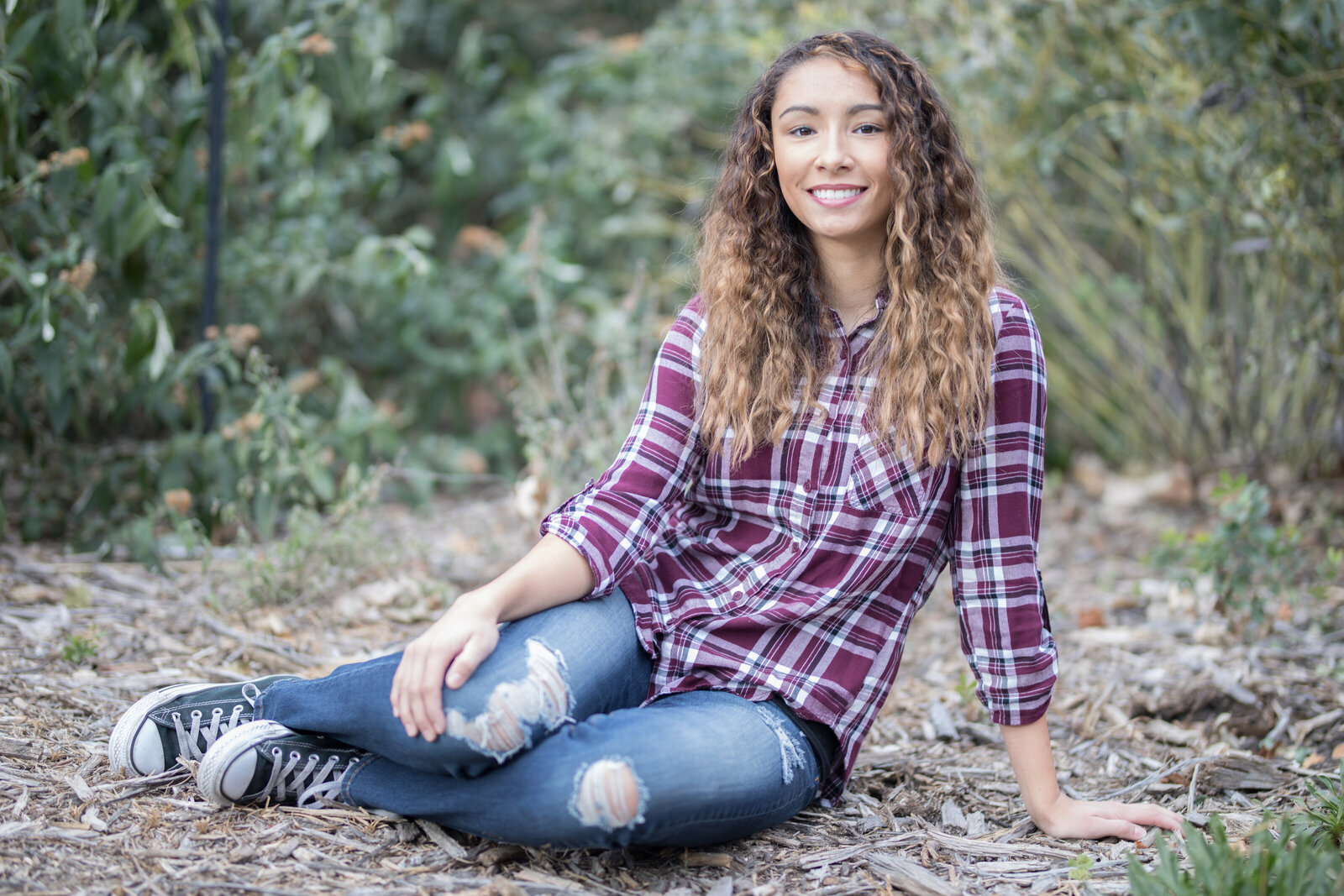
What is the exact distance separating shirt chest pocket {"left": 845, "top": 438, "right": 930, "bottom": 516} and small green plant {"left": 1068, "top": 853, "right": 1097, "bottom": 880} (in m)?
0.50

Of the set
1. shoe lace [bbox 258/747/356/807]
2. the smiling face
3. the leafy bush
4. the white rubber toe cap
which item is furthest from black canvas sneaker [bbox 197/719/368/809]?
the leafy bush

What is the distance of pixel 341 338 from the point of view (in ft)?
12.3

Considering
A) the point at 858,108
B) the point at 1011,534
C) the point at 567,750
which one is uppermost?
the point at 858,108

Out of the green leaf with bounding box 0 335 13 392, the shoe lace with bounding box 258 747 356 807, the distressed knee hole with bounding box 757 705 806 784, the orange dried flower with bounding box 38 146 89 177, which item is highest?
the orange dried flower with bounding box 38 146 89 177

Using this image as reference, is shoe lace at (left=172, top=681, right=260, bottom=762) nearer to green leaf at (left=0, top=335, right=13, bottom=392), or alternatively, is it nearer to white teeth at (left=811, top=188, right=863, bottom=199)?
green leaf at (left=0, top=335, right=13, bottom=392)

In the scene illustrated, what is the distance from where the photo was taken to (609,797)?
50.5 inches

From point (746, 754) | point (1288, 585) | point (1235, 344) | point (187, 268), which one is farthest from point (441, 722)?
point (1235, 344)

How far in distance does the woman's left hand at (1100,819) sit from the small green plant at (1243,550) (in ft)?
3.11

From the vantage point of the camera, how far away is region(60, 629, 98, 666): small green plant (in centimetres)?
197

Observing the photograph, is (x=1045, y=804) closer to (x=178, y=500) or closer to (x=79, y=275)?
(x=178, y=500)

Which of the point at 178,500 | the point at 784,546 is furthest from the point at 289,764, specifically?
the point at 178,500

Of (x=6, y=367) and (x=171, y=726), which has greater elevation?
(x=6, y=367)

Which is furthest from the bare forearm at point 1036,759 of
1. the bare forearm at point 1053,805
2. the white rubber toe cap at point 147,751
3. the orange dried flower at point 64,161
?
the orange dried flower at point 64,161

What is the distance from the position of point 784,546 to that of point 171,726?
97 centimetres
